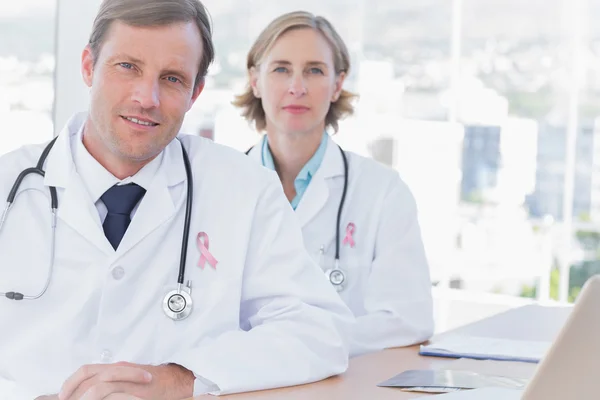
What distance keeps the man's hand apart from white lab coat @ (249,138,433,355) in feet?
2.20

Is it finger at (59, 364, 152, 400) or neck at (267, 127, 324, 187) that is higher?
neck at (267, 127, 324, 187)

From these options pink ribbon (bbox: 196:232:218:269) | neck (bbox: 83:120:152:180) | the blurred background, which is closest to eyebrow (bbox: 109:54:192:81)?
neck (bbox: 83:120:152:180)

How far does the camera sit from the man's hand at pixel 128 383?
1.38 metres

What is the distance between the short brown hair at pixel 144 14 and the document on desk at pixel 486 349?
0.82m

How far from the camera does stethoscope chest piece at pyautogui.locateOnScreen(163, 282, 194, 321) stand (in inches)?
65.8

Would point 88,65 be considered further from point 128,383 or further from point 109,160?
point 128,383

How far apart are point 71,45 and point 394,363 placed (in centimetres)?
178

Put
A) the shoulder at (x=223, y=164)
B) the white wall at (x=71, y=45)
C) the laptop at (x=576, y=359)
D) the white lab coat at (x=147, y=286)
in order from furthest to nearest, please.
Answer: the white wall at (x=71, y=45), the shoulder at (x=223, y=164), the white lab coat at (x=147, y=286), the laptop at (x=576, y=359)

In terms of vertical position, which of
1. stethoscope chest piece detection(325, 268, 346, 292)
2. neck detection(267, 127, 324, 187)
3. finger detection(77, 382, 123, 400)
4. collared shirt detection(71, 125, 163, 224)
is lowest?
finger detection(77, 382, 123, 400)

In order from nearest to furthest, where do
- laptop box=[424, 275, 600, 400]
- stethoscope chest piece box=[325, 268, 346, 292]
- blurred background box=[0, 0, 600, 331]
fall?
laptop box=[424, 275, 600, 400], stethoscope chest piece box=[325, 268, 346, 292], blurred background box=[0, 0, 600, 331]

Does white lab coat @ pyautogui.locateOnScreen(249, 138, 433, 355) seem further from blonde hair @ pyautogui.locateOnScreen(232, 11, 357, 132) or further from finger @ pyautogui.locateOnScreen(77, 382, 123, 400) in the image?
finger @ pyautogui.locateOnScreen(77, 382, 123, 400)

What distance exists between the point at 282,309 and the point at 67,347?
15.8 inches

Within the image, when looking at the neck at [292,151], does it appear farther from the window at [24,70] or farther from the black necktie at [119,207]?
the window at [24,70]

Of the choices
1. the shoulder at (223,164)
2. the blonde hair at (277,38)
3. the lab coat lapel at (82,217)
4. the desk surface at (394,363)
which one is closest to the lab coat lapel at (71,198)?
the lab coat lapel at (82,217)
